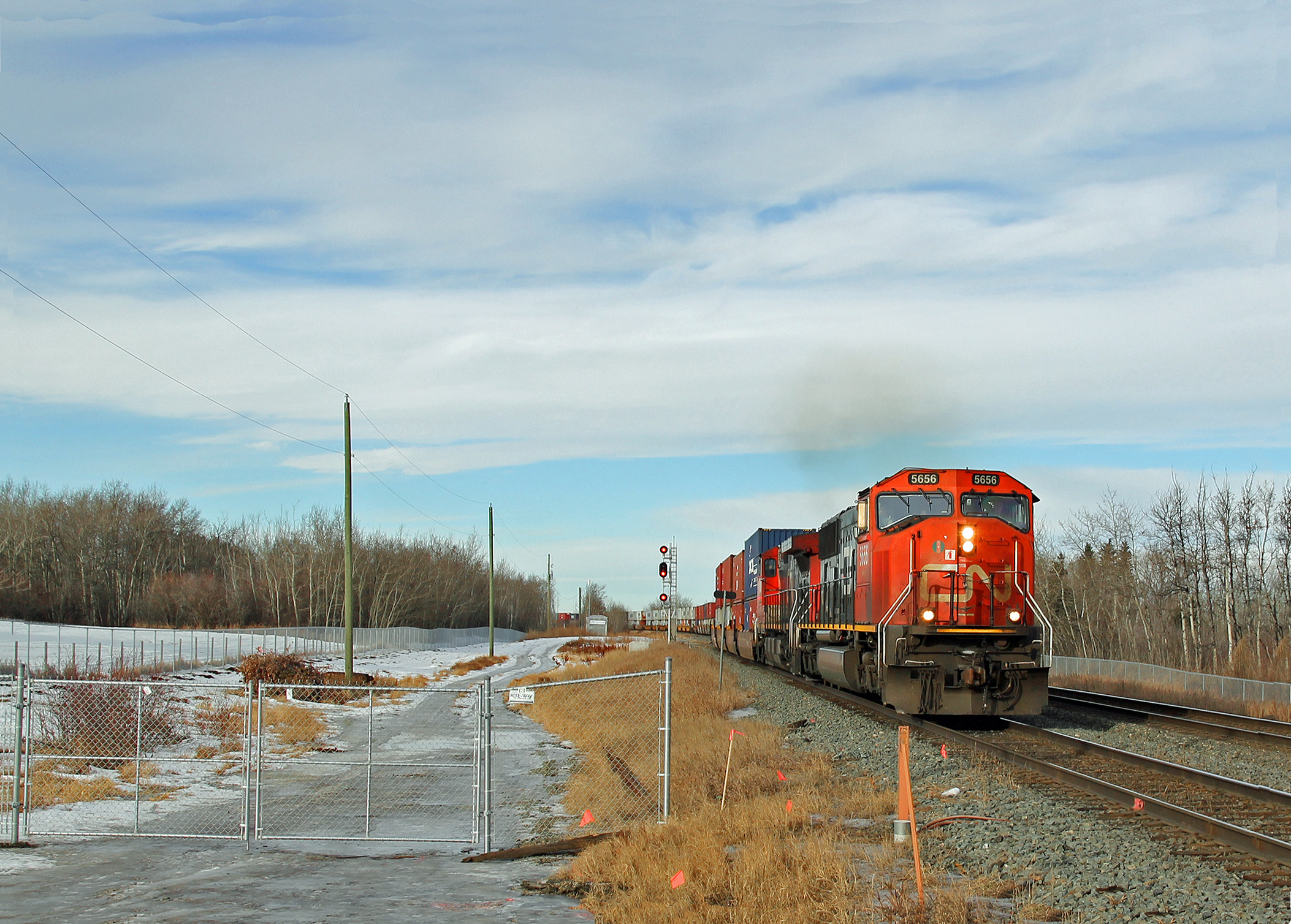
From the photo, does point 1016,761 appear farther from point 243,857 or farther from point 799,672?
point 799,672

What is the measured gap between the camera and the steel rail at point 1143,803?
28.9ft

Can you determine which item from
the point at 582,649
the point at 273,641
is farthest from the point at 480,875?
the point at 582,649

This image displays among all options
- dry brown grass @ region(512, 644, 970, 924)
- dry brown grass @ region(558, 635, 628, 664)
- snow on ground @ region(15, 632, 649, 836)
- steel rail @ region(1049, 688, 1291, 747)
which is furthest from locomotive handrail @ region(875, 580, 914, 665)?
dry brown grass @ region(558, 635, 628, 664)

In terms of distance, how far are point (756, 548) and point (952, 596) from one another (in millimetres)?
24120

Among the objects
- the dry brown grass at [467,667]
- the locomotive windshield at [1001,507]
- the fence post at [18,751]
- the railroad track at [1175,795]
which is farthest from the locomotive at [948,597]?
the dry brown grass at [467,667]

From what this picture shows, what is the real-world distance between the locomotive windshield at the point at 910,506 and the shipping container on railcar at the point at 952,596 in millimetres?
17

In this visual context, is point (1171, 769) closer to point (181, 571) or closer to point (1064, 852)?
point (1064, 852)

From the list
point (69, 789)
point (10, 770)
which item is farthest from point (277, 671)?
point (69, 789)

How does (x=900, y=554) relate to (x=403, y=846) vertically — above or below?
above

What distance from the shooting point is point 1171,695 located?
27359 millimetres

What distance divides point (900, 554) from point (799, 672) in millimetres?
12461

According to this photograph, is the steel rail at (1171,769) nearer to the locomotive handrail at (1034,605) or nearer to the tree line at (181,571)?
the locomotive handrail at (1034,605)

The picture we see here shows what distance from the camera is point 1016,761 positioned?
1390 cm

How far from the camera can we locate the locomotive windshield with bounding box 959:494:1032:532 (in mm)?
18516
